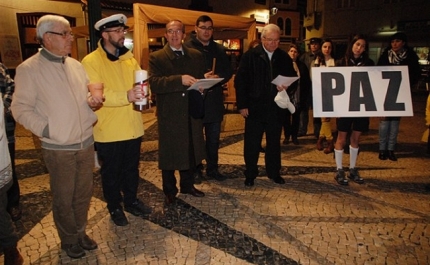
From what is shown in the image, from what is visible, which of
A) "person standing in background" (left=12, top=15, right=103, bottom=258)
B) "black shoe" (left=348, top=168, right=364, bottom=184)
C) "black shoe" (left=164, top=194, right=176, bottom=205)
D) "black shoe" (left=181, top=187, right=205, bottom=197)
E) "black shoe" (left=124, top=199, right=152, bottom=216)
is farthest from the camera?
"black shoe" (left=348, top=168, right=364, bottom=184)

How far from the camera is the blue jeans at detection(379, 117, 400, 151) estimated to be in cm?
593

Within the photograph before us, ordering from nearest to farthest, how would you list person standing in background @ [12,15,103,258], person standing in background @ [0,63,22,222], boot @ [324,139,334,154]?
1. person standing in background @ [12,15,103,258]
2. person standing in background @ [0,63,22,222]
3. boot @ [324,139,334,154]

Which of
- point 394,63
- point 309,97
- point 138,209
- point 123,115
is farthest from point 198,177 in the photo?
point 309,97

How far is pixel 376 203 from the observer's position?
13.8ft

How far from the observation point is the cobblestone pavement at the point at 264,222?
3129 millimetres

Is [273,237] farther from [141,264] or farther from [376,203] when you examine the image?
[376,203]

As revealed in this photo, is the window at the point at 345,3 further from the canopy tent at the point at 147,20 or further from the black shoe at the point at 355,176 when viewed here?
the black shoe at the point at 355,176

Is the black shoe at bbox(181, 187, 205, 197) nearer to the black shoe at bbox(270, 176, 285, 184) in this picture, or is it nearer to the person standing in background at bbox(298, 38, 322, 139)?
the black shoe at bbox(270, 176, 285, 184)

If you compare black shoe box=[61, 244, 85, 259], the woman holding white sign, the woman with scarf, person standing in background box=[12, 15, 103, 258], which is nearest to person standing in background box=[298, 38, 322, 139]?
the woman with scarf

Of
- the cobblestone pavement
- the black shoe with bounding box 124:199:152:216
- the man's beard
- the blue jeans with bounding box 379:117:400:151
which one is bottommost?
the cobblestone pavement

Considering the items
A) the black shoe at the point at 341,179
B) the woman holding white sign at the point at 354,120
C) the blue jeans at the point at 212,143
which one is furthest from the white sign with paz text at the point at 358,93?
the blue jeans at the point at 212,143

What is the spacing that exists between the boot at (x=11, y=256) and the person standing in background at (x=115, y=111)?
1.02 m

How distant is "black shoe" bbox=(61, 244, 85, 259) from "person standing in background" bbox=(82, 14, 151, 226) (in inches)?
23.5

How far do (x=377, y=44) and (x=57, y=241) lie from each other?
94.9ft
